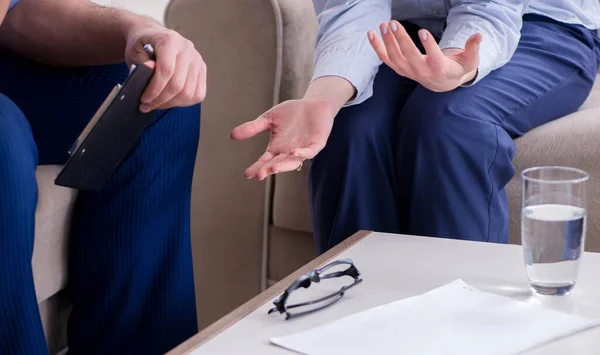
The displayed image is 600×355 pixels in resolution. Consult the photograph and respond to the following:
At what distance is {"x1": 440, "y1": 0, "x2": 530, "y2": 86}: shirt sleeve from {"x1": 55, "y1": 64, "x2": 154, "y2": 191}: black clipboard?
1.61 feet

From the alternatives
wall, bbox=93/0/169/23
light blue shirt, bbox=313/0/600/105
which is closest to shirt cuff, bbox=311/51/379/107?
light blue shirt, bbox=313/0/600/105

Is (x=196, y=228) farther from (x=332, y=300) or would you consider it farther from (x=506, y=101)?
(x=332, y=300)

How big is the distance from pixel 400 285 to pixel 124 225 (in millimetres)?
401

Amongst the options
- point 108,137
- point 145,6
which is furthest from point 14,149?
point 145,6

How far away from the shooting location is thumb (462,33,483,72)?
3.37 feet

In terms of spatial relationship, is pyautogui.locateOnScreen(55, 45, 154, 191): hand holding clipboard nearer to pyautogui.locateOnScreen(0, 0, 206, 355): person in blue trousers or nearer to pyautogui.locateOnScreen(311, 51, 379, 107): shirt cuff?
pyautogui.locateOnScreen(0, 0, 206, 355): person in blue trousers

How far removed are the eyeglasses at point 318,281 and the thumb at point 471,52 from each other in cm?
34

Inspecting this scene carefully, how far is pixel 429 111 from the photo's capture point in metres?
1.24

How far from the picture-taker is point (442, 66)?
1.09 meters

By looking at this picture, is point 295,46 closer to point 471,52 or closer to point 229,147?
point 229,147

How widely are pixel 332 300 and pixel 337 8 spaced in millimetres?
711

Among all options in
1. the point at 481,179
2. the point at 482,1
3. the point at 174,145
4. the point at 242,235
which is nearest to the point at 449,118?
the point at 481,179

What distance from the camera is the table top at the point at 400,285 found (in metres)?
0.69

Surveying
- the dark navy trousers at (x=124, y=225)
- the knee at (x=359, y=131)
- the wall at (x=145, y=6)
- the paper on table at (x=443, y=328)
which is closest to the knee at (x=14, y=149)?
the dark navy trousers at (x=124, y=225)
